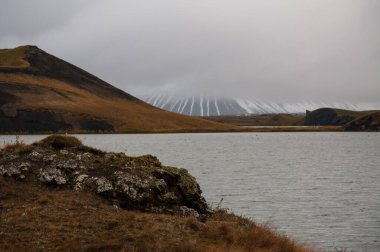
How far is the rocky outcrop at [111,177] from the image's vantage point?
17422 mm

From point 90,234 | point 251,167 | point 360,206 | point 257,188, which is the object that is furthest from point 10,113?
point 90,234

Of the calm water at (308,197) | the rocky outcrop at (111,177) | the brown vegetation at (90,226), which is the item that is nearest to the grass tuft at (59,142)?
the rocky outcrop at (111,177)

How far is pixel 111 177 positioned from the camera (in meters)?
18.0

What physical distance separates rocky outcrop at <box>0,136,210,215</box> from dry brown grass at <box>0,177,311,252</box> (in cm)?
74

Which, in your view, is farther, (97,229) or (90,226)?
(90,226)

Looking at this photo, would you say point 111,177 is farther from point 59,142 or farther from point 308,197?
point 308,197

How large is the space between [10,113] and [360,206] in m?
172

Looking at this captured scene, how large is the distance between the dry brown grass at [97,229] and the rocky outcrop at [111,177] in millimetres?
741

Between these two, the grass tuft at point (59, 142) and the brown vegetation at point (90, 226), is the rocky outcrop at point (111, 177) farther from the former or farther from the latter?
the grass tuft at point (59, 142)

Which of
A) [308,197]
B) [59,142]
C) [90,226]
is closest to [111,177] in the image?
[90,226]

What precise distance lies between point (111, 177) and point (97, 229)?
14.4ft

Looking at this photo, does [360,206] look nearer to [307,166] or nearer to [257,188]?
[257,188]

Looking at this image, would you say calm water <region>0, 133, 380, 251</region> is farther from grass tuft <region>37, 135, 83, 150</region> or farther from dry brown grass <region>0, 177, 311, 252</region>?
grass tuft <region>37, 135, 83, 150</region>

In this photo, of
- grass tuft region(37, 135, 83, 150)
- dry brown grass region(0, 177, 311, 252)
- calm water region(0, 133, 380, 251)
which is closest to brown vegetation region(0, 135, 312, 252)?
dry brown grass region(0, 177, 311, 252)
